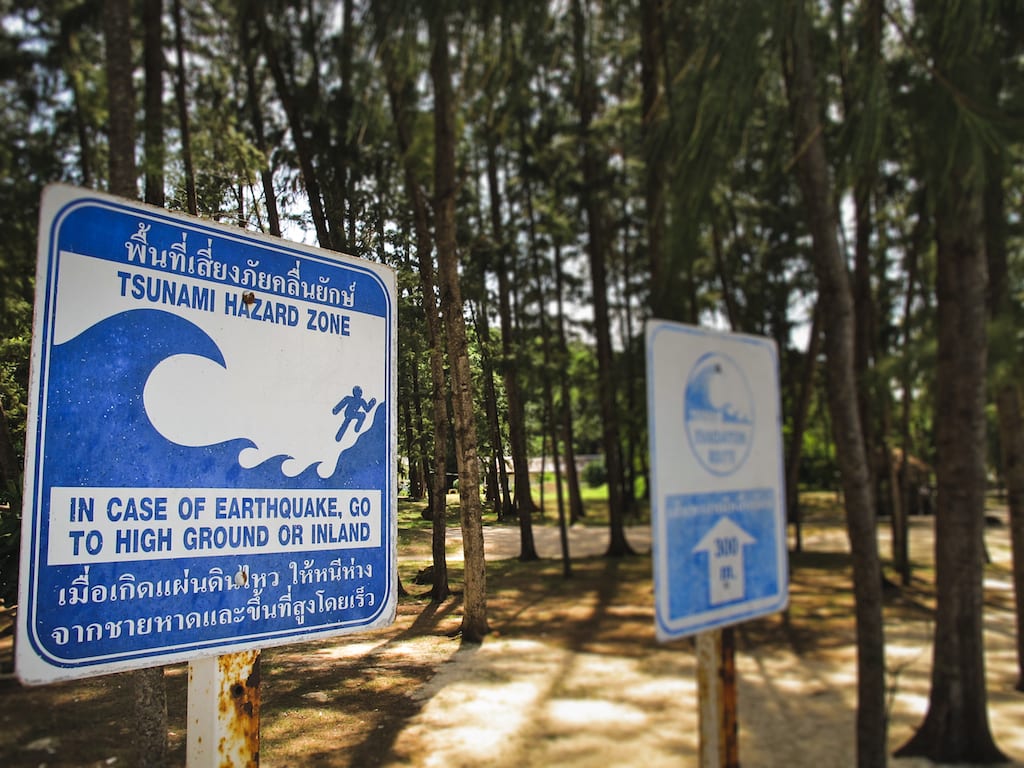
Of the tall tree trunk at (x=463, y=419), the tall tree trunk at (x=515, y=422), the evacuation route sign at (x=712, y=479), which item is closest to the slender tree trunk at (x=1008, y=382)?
the evacuation route sign at (x=712, y=479)

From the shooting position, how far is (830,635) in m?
6.48

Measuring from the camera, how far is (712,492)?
1.88 metres

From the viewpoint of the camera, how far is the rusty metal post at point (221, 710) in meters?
0.91

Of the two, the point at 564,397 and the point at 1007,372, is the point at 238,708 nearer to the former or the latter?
the point at 1007,372

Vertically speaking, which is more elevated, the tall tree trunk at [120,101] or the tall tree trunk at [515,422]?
the tall tree trunk at [120,101]

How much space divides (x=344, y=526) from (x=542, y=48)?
5.60 feet

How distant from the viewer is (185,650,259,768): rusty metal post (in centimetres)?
91

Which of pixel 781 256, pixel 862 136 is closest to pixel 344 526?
pixel 862 136

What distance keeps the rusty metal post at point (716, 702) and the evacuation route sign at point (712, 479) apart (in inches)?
3.6

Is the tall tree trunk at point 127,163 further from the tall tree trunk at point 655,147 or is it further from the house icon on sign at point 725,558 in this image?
the tall tree trunk at point 655,147

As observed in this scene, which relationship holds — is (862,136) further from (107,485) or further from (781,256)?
(781,256)

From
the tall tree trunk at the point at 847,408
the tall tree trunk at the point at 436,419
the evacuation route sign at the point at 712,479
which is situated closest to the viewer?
the tall tree trunk at the point at 436,419

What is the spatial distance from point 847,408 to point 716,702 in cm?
168

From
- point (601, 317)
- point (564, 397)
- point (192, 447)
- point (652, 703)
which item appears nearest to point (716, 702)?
point (192, 447)
